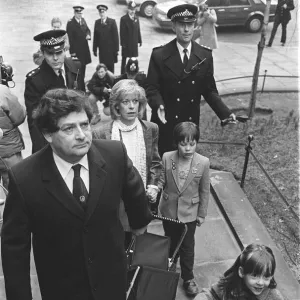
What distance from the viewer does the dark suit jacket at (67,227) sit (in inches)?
97.0

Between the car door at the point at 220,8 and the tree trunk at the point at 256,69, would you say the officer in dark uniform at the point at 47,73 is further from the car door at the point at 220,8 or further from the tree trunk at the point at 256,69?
the car door at the point at 220,8

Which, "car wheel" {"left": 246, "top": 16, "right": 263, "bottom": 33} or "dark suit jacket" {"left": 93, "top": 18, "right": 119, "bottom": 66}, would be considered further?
"car wheel" {"left": 246, "top": 16, "right": 263, "bottom": 33}

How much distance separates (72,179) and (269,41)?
1307 cm

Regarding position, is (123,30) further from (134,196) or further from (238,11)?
(134,196)

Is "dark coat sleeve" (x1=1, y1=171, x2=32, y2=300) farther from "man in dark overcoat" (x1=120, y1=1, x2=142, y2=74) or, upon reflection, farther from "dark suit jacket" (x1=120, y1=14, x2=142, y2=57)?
"dark suit jacket" (x1=120, y1=14, x2=142, y2=57)

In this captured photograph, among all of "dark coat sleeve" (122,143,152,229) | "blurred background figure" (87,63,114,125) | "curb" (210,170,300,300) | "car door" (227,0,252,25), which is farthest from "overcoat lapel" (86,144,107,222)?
"car door" (227,0,252,25)

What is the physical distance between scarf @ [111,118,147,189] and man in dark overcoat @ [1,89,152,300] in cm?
104

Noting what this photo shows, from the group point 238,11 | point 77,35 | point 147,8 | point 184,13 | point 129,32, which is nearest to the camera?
point 184,13

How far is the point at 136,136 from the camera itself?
3869mm

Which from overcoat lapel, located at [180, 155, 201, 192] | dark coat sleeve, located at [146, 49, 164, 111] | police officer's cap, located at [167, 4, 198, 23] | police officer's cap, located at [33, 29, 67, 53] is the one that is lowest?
overcoat lapel, located at [180, 155, 201, 192]

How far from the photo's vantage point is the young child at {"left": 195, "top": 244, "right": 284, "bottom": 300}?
9.85ft

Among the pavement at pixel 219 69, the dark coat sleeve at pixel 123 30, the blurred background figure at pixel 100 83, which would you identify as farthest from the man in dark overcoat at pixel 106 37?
the blurred background figure at pixel 100 83

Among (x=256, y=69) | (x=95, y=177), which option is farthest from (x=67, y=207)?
(x=256, y=69)

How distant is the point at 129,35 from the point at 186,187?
772 centimetres
